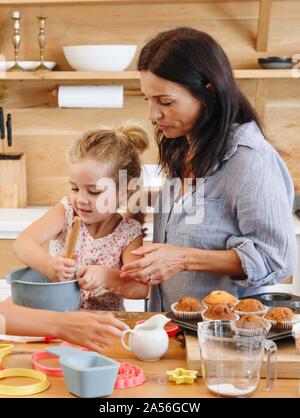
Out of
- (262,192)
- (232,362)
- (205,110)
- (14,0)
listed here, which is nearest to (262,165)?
(262,192)

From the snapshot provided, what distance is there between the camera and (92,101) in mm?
3123

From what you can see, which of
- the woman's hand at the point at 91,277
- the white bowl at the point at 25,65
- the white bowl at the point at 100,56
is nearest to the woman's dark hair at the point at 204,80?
the woman's hand at the point at 91,277

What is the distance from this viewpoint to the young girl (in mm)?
→ 1864

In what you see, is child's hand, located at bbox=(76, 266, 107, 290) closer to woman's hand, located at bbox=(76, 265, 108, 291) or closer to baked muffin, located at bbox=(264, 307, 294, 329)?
woman's hand, located at bbox=(76, 265, 108, 291)

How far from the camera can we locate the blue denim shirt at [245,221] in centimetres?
172

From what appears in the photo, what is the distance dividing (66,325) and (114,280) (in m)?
0.53

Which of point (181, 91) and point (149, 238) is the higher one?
point (181, 91)

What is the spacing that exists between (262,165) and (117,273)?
1.54 feet

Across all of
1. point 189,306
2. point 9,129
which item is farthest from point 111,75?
point 189,306

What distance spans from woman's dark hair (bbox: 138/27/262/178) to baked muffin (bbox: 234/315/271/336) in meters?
0.57

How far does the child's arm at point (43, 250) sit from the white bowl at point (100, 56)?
3.99 ft

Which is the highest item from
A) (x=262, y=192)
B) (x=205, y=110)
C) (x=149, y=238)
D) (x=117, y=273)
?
(x=205, y=110)

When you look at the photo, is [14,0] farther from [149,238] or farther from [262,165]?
[262,165]

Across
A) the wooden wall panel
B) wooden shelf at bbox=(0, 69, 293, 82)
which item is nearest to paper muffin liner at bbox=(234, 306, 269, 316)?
wooden shelf at bbox=(0, 69, 293, 82)
